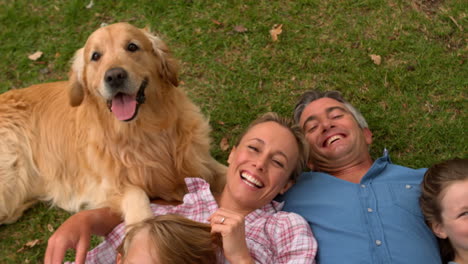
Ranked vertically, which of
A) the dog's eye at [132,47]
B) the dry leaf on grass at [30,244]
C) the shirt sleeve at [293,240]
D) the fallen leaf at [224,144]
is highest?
the dog's eye at [132,47]

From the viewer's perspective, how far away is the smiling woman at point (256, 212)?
2.63 metres

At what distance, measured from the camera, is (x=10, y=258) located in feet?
11.9

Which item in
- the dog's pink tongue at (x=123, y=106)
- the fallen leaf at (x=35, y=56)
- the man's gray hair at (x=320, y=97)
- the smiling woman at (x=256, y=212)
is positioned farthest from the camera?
the fallen leaf at (x=35, y=56)

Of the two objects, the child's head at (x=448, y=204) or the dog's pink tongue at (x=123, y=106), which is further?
the dog's pink tongue at (x=123, y=106)

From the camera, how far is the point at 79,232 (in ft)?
9.00

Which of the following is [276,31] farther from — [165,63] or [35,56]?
[35,56]

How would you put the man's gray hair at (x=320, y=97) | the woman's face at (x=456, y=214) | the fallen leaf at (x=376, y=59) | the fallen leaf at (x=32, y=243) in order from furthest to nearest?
the fallen leaf at (x=376, y=59), the fallen leaf at (x=32, y=243), the man's gray hair at (x=320, y=97), the woman's face at (x=456, y=214)

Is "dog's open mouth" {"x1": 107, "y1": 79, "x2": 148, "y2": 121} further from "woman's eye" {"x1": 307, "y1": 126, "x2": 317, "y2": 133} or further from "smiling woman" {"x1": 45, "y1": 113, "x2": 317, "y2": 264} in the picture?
"woman's eye" {"x1": 307, "y1": 126, "x2": 317, "y2": 133}

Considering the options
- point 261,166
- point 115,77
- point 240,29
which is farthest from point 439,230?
point 240,29

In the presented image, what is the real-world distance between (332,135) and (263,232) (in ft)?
3.25

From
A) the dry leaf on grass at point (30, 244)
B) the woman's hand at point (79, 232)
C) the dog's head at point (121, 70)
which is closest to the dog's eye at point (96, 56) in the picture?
the dog's head at point (121, 70)

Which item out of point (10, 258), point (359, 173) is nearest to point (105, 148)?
point (10, 258)

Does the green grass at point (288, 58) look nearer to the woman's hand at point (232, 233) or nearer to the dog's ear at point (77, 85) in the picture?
the dog's ear at point (77, 85)

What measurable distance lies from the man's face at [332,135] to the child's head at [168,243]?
49.3 inches
